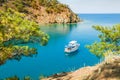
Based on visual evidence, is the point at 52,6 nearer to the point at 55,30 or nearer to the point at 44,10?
the point at 44,10

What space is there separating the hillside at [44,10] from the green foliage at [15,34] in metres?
129

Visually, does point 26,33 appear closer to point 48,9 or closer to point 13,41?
point 13,41

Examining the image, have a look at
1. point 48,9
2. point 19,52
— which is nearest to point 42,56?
point 19,52

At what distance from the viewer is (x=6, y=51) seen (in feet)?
46.6

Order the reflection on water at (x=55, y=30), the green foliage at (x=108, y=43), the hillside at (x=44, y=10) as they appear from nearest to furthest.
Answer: the green foliage at (x=108, y=43) < the reflection on water at (x=55, y=30) < the hillside at (x=44, y=10)

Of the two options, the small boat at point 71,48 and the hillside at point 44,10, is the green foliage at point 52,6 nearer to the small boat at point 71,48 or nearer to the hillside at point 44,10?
the hillside at point 44,10

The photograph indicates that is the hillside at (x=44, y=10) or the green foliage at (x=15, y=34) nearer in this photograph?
the green foliage at (x=15, y=34)

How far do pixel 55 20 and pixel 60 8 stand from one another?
7.86 meters

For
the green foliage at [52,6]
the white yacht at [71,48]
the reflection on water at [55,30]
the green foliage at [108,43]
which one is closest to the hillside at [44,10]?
the green foliage at [52,6]

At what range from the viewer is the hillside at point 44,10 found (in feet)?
479

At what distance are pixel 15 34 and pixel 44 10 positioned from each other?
5587 inches

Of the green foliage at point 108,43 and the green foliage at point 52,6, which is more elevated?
the green foliage at point 52,6

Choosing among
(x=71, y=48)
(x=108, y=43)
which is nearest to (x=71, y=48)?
(x=71, y=48)

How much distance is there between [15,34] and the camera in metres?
14.4
